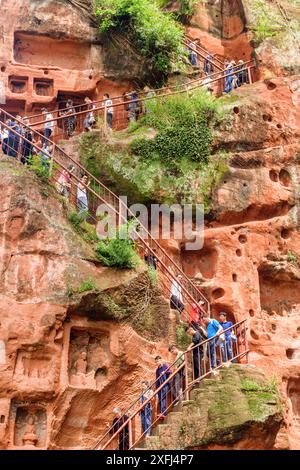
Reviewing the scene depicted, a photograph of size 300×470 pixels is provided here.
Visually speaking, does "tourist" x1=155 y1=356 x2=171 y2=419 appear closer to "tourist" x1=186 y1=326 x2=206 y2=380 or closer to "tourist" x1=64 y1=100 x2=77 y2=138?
"tourist" x1=186 y1=326 x2=206 y2=380

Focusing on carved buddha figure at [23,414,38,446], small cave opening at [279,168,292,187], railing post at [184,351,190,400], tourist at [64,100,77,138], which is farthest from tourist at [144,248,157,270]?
tourist at [64,100,77,138]

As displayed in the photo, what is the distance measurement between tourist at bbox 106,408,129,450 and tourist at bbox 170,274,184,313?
2.82 meters

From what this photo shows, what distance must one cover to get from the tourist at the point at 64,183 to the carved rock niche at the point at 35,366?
4053 mm

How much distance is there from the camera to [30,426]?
14.6m

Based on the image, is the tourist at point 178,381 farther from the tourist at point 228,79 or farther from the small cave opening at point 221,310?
the tourist at point 228,79

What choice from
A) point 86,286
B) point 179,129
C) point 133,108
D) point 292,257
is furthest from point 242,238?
point 86,286

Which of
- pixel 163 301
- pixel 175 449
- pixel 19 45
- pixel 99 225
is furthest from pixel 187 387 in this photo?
pixel 19 45

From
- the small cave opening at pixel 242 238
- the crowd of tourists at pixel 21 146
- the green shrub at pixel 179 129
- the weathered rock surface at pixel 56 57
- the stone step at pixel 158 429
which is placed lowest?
the stone step at pixel 158 429

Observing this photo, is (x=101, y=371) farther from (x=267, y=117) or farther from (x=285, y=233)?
(x=267, y=117)

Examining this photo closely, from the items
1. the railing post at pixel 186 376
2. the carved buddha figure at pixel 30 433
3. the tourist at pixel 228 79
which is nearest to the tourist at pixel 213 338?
the railing post at pixel 186 376

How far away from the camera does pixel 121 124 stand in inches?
872

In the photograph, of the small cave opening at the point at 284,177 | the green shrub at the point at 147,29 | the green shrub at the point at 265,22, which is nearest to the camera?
the small cave opening at the point at 284,177

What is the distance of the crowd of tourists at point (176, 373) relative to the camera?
46.6ft
